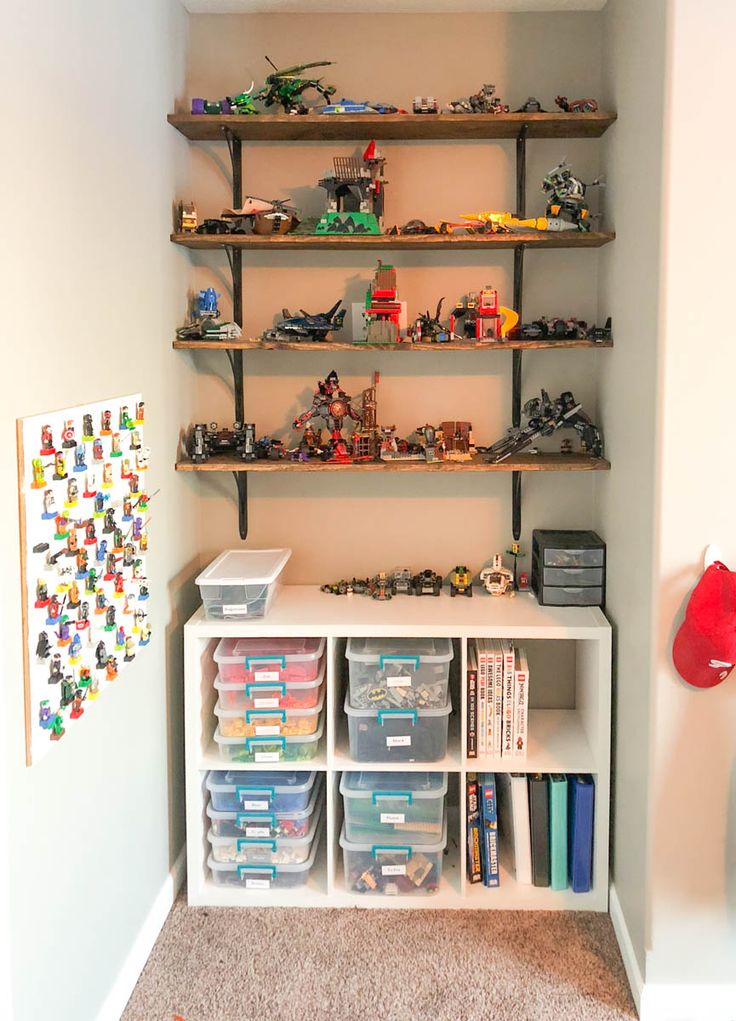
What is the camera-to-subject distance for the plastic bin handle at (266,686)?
8.71 feet

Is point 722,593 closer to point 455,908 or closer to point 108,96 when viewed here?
point 455,908

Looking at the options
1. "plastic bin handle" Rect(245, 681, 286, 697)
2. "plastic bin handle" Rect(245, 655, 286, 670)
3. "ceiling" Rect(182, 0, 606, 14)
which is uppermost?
"ceiling" Rect(182, 0, 606, 14)

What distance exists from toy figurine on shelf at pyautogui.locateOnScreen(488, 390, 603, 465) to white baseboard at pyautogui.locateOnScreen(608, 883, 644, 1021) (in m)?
1.19

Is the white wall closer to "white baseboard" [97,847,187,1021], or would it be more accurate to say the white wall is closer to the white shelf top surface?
"white baseboard" [97,847,187,1021]

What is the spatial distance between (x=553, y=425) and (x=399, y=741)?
958 mm

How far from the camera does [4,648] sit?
63.4 inches

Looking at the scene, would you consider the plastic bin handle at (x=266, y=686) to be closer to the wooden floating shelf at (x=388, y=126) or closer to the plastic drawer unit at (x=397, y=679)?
the plastic drawer unit at (x=397, y=679)

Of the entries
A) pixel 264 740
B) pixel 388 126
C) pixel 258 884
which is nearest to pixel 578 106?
pixel 388 126

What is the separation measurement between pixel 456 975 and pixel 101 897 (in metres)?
0.88

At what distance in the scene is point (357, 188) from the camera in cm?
276

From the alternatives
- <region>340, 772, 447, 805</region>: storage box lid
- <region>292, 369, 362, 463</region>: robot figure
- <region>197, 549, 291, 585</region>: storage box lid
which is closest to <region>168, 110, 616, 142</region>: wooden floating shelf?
<region>292, 369, 362, 463</region>: robot figure

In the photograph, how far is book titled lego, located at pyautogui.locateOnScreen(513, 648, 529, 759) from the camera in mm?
2668

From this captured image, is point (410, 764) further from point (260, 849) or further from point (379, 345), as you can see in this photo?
point (379, 345)

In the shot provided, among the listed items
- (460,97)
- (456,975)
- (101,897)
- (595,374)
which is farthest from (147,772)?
(460,97)
